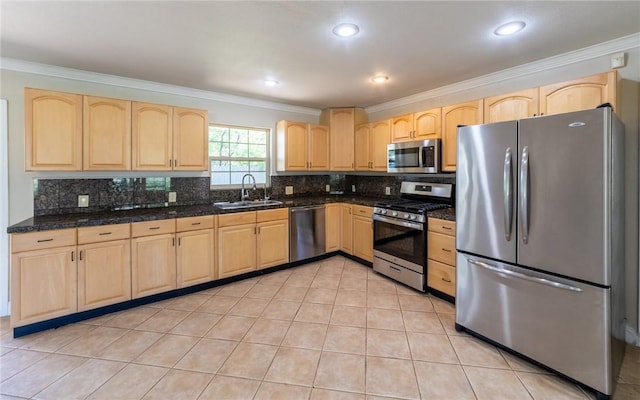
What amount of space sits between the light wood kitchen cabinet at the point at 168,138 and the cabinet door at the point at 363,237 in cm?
228

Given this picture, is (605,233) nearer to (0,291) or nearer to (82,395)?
(82,395)

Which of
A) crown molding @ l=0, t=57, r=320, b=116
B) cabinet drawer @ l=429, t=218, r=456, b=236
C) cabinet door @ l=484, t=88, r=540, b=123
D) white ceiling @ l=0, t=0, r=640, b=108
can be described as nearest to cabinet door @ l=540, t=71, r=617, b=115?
cabinet door @ l=484, t=88, r=540, b=123

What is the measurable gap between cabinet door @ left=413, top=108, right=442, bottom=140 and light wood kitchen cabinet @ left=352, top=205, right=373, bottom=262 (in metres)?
1.22

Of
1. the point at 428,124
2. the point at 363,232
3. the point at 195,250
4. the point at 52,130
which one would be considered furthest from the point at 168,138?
the point at 428,124

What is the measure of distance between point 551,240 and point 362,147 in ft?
10.0

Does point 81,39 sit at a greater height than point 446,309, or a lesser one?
greater

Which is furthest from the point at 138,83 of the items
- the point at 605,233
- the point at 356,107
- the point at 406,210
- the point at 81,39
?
the point at 605,233

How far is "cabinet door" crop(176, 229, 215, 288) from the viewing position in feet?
10.4

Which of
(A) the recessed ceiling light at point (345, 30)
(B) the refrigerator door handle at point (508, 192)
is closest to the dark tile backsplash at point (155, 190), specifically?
(B) the refrigerator door handle at point (508, 192)

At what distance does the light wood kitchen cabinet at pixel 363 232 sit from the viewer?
412 centimetres

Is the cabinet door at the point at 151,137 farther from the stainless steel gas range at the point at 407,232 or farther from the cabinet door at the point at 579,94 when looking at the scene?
the cabinet door at the point at 579,94

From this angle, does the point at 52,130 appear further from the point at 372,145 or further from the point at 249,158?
the point at 372,145

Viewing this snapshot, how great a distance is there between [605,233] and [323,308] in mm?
2274

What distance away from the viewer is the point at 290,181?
4844 mm
